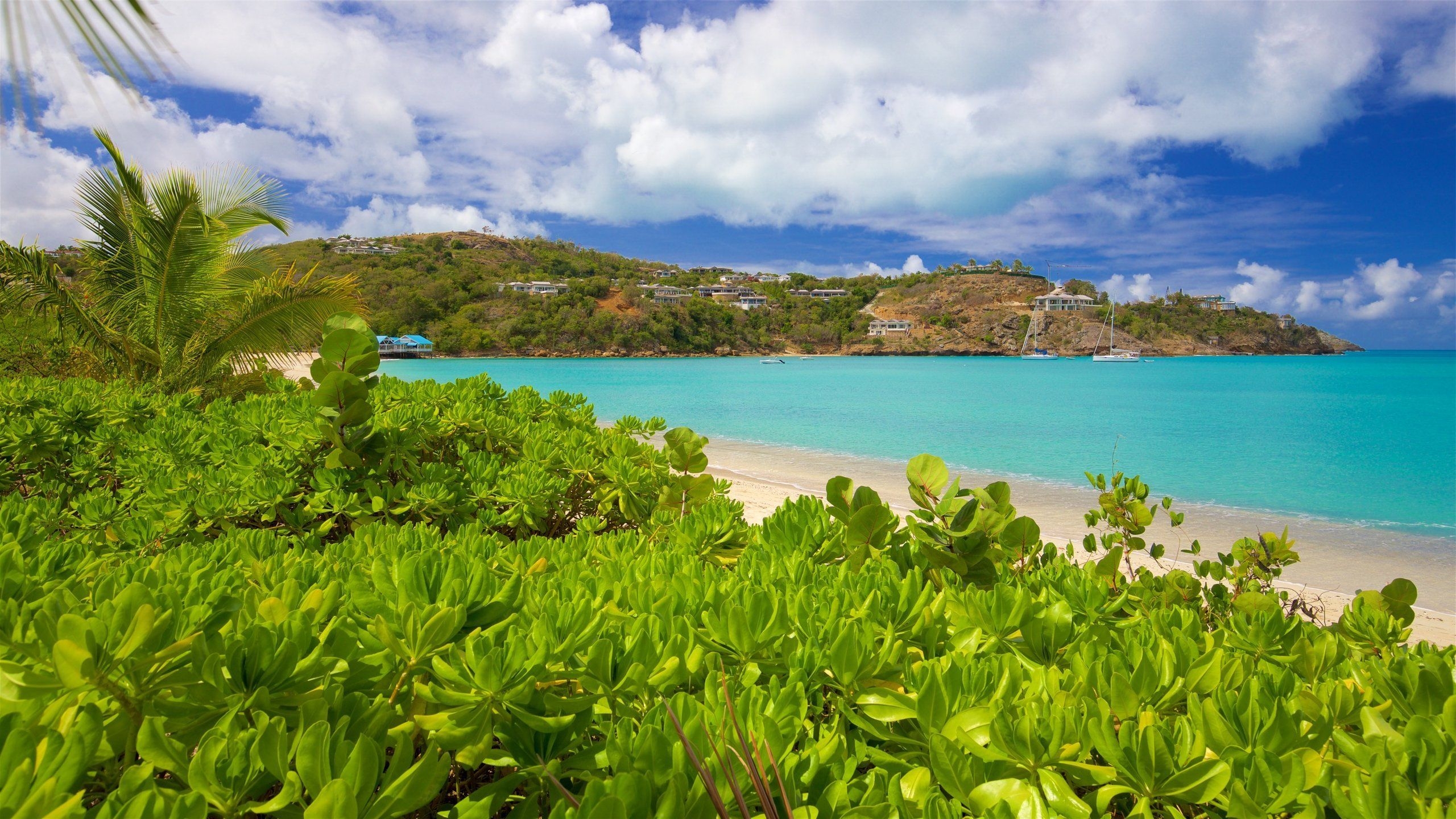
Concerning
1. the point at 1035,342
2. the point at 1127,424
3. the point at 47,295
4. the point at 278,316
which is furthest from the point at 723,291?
the point at 47,295

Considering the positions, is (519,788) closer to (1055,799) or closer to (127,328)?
(1055,799)

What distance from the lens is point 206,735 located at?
681mm

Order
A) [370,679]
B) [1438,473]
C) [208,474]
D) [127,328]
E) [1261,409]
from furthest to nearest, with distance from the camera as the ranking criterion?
[1261,409] → [1438,473] → [127,328] → [208,474] → [370,679]

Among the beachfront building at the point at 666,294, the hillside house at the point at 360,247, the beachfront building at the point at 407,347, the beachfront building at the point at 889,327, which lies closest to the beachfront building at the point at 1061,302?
the beachfront building at the point at 889,327

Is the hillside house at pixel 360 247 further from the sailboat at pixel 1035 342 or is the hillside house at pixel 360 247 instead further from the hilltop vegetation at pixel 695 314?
the sailboat at pixel 1035 342

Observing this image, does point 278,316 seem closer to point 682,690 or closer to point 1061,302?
point 682,690

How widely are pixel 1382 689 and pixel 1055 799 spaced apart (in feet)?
2.31

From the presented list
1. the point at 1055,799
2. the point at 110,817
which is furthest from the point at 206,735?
the point at 1055,799

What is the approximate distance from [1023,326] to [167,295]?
10223cm

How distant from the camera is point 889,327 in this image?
9900 centimetres

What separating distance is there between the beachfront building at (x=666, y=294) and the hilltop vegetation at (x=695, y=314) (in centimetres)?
219

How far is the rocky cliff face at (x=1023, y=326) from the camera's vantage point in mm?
96000

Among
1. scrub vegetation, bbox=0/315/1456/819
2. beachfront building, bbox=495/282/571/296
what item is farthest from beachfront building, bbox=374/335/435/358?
scrub vegetation, bbox=0/315/1456/819

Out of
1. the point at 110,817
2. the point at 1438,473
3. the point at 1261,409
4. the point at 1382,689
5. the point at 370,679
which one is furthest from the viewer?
the point at 1261,409
